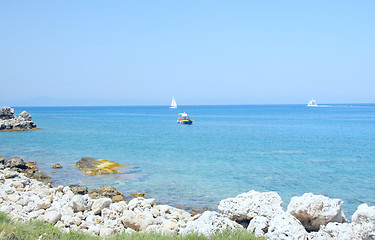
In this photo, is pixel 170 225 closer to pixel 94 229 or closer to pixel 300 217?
pixel 94 229

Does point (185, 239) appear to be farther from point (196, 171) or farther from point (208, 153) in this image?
point (208, 153)

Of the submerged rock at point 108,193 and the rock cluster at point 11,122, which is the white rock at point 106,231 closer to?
the submerged rock at point 108,193

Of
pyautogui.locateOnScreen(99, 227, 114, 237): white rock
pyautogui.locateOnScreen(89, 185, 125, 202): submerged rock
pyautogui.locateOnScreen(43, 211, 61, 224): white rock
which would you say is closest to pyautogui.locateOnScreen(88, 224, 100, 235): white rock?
pyautogui.locateOnScreen(99, 227, 114, 237): white rock

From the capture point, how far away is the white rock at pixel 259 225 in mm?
8790

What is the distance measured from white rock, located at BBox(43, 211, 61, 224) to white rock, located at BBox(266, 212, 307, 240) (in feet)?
24.4

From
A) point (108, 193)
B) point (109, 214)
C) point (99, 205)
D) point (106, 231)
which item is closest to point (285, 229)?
point (106, 231)

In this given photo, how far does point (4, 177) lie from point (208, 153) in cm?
1982

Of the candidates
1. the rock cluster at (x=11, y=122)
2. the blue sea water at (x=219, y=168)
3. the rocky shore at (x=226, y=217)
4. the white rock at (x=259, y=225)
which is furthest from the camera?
the rock cluster at (x=11, y=122)

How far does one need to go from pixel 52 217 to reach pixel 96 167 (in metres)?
15.1

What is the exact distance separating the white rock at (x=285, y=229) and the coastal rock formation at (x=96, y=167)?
60.7 ft

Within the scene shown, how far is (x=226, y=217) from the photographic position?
32.8 feet

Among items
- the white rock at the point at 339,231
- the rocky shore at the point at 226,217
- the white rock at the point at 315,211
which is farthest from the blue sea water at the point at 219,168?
the white rock at the point at 339,231

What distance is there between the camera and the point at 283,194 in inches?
747

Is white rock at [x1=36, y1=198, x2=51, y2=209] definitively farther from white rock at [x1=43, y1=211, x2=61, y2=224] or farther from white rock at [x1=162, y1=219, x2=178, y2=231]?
white rock at [x1=162, y1=219, x2=178, y2=231]
